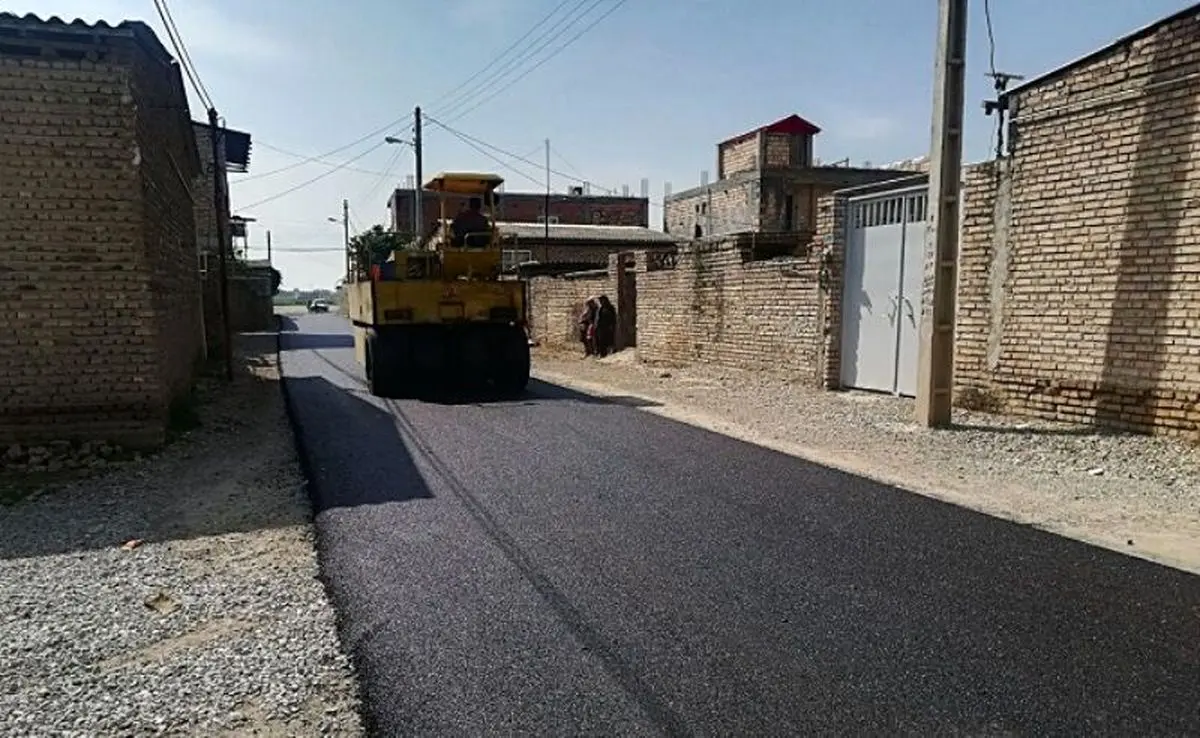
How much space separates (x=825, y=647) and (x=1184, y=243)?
6.45 metres

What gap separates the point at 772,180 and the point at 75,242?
97.5 ft

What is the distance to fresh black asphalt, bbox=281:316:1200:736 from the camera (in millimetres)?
2879

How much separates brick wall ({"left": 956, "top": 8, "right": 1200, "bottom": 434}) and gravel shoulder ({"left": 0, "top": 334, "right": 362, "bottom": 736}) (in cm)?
789

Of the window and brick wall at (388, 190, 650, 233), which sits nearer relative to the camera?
the window

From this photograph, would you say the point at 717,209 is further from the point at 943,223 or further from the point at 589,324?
the point at 943,223

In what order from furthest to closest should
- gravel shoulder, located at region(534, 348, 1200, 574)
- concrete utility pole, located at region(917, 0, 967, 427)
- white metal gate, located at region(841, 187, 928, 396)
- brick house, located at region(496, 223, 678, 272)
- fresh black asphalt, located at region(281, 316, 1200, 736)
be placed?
brick house, located at region(496, 223, 678, 272), white metal gate, located at region(841, 187, 928, 396), concrete utility pole, located at region(917, 0, 967, 427), gravel shoulder, located at region(534, 348, 1200, 574), fresh black asphalt, located at region(281, 316, 1200, 736)

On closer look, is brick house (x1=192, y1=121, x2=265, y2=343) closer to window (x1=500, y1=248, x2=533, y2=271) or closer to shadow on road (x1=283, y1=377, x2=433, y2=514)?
shadow on road (x1=283, y1=377, x2=433, y2=514)

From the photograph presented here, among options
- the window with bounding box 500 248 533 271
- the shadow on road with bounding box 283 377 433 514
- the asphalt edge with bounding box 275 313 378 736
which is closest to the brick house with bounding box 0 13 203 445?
the asphalt edge with bounding box 275 313 378 736

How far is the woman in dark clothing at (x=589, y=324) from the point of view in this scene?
19734 mm

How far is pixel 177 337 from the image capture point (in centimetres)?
1004

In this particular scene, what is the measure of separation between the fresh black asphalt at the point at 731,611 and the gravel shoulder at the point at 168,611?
226 millimetres

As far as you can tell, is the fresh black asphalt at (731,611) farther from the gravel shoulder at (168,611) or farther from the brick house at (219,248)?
the brick house at (219,248)

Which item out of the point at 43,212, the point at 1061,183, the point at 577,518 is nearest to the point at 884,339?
the point at 1061,183

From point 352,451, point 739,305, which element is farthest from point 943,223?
point 352,451
